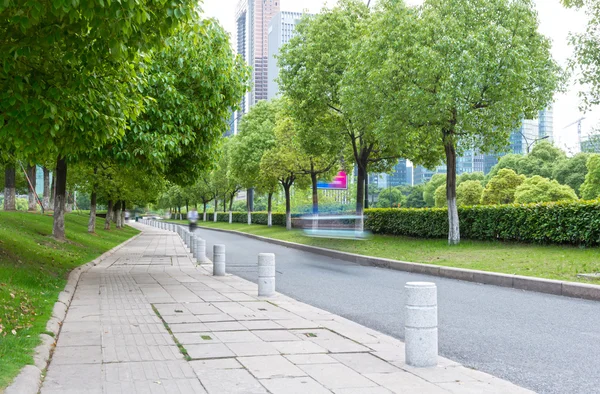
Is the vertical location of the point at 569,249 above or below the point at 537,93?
below

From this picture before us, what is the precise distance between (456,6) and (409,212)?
918 cm

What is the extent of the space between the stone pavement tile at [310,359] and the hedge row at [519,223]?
40.1 feet

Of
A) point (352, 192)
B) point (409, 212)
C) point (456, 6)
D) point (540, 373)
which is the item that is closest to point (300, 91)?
point (409, 212)

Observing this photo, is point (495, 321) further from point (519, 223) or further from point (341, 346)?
point (519, 223)

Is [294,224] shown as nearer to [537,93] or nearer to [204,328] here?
[537,93]

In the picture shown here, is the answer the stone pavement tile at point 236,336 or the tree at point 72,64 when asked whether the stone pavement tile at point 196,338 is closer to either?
the stone pavement tile at point 236,336

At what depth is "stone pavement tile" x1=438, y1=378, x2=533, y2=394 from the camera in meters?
4.43

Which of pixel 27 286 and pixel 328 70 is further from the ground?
pixel 328 70

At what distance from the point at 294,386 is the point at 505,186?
2660 inches

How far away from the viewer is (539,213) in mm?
17234

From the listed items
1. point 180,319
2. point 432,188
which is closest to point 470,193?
point 432,188

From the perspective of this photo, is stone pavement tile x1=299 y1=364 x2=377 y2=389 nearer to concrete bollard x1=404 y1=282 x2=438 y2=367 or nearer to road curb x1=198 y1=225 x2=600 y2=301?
concrete bollard x1=404 y1=282 x2=438 y2=367

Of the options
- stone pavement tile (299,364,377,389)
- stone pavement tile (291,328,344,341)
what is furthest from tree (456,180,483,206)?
stone pavement tile (299,364,377,389)

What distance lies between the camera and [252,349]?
587 cm
